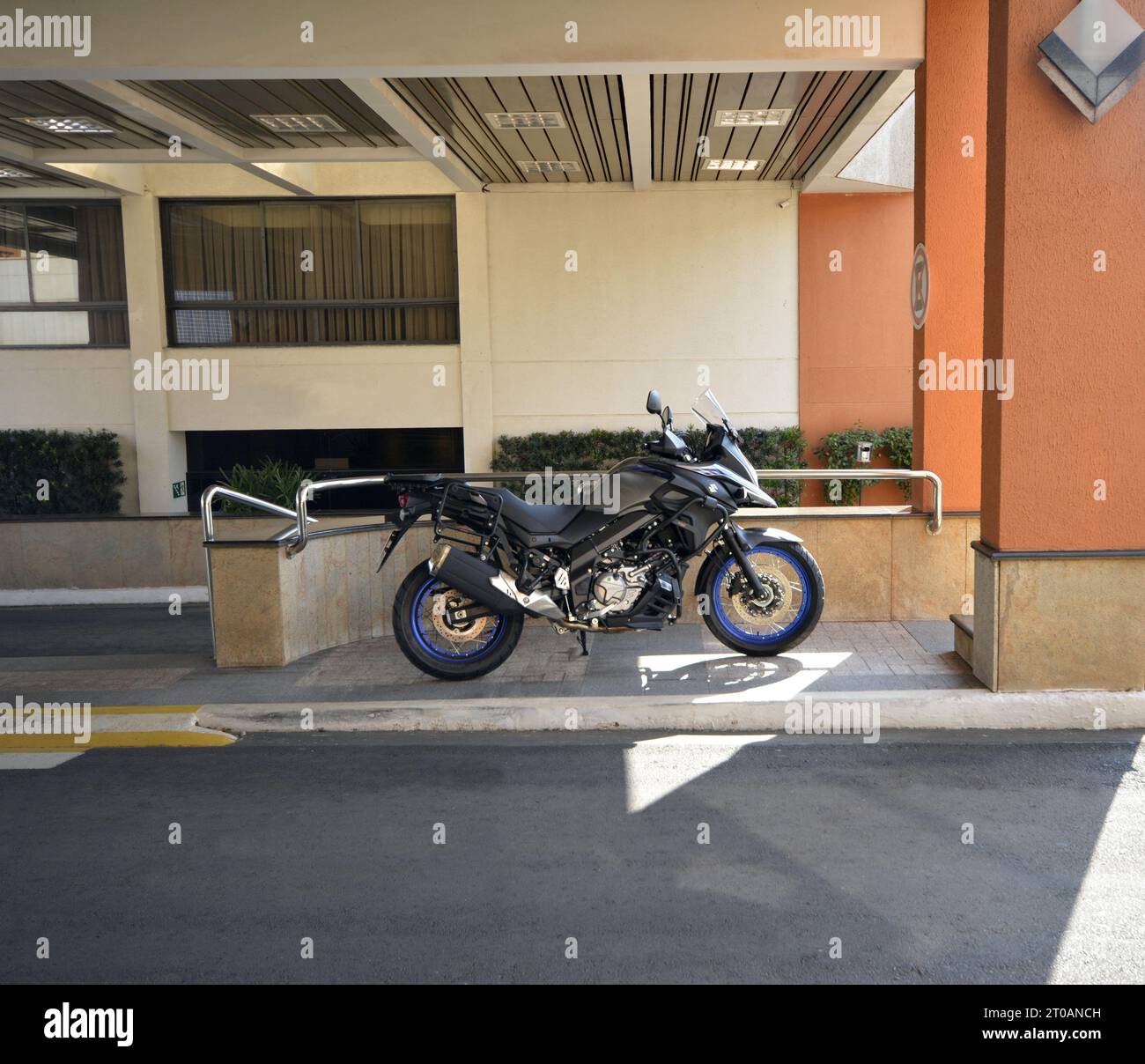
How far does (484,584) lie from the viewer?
22.7 feet

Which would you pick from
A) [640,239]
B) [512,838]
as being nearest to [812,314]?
[640,239]

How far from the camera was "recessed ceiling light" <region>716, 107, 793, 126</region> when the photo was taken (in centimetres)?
1000

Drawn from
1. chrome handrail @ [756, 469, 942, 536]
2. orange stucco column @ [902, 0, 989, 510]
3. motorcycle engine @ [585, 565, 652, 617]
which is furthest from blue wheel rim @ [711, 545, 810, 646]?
orange stucco column @ [902, 0, 989, 510]

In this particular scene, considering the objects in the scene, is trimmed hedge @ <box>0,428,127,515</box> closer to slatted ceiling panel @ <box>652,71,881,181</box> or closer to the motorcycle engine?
slatted ceiling panel @ <box>652,71,881,181</box>

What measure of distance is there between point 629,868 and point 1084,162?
4.70 meters

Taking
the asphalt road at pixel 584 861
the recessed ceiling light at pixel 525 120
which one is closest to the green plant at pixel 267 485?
the recessed ceiling light at pixel 525 120

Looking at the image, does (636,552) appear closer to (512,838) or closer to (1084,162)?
(512,838)

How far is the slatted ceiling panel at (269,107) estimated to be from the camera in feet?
29.3

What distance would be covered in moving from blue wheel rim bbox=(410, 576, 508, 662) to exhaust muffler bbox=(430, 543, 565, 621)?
20 centimetres

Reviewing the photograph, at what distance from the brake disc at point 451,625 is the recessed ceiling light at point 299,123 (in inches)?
212

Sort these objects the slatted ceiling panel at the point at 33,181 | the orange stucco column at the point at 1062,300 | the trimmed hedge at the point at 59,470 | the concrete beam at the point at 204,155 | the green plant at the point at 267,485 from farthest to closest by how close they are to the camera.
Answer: the trimmed hedge at the point at 59,470, the slatted ceiling panel at the point at 33,181, the concrete beam at the point at 204,155, the green plant at the point at 267,485, the orange stucco column at the point at 1062,300

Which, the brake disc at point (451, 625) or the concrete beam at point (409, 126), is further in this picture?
the concrete beam at point (409, 126)

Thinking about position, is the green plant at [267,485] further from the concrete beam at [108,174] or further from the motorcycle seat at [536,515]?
the motorcycle seat at [536,515]
